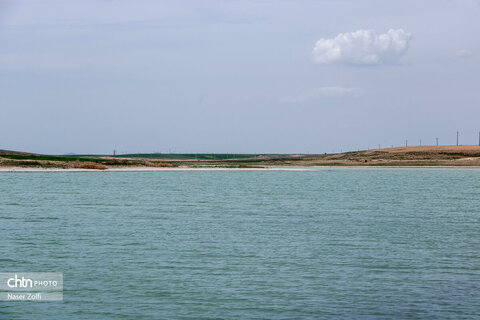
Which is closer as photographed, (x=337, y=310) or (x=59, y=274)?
(x=337, y=310)

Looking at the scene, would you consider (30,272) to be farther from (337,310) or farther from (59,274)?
(337,310)

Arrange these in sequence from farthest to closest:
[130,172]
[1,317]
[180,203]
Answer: [130,172]
[180,203]
[1,317]

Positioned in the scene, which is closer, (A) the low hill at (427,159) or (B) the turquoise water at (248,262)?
(B) the turquoise water at (248,262)

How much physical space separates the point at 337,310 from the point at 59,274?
998 cm

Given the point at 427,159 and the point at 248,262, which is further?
the point at 427,159

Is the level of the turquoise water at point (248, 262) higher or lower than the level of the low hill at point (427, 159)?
lower

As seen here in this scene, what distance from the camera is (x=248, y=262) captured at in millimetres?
23078

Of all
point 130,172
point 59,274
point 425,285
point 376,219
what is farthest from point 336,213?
point 130,172

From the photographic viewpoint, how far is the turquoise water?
16891mm

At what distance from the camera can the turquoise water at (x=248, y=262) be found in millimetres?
16891

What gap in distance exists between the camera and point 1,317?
1580 cm

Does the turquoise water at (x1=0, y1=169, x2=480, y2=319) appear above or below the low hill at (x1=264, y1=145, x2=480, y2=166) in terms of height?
below

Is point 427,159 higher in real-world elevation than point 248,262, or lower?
higher

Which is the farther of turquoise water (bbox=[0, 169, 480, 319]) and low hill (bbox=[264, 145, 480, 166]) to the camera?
low hill (bbox=[264, 145, 480, 166])
